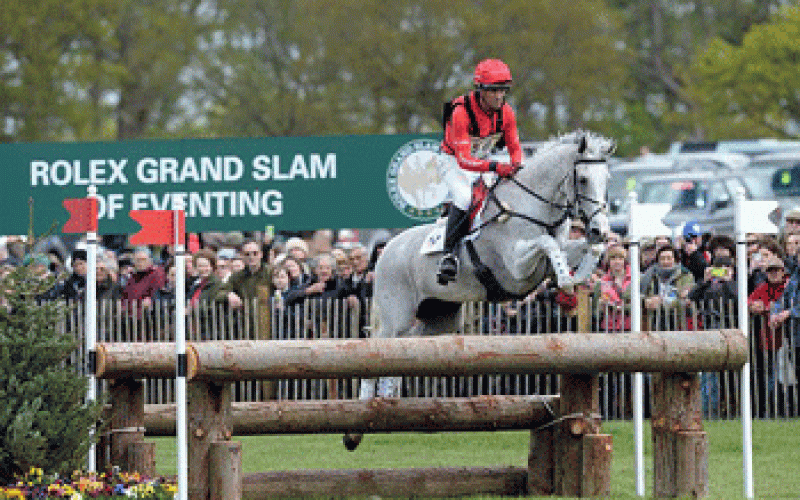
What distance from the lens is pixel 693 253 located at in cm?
1992

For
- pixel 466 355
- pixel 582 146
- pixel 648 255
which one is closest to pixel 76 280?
pixel 648 255

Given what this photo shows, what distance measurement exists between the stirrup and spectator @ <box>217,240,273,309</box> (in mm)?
6876

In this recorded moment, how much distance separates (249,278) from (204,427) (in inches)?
401

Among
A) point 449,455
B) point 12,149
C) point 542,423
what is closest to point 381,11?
point 12,149

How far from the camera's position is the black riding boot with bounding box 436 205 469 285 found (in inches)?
538

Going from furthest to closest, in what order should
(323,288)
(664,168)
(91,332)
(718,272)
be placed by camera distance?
1. (664,168)
2. (323,288)
3. (718,272)
4. (91,332)

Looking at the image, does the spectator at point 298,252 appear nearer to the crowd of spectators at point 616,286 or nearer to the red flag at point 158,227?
the crowd of spectators at point 616,286

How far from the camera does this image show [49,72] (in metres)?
47.1

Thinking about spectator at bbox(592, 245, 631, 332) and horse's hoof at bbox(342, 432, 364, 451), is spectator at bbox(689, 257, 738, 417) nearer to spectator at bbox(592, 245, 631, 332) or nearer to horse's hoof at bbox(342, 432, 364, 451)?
spectator at bbox(592, 245, 631, 332)

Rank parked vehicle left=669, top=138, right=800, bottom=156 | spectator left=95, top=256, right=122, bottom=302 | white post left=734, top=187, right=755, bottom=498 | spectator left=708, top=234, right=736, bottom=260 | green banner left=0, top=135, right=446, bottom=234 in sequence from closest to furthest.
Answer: white post left=734, top=187, right=755, bottom=498
spectator left=708, top=234, right=736, bottom=260
green banner left=0, top=135, right=446, bottom=234
spectator left=95, top=256, right=122, bottom=302
parked vehicle left=669, top=138, right=800, bottom=156

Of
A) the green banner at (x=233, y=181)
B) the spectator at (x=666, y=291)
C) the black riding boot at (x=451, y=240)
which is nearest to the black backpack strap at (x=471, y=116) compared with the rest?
the black riding boot at (x=451, y=240)

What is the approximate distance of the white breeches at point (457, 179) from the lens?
13.8 metres

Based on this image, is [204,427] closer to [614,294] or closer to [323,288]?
[614,294]

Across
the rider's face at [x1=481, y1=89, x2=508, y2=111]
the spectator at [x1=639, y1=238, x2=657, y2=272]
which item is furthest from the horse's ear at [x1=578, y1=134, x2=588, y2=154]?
the spectator at [x1=639, y1=238, x2=657, y2=272]
